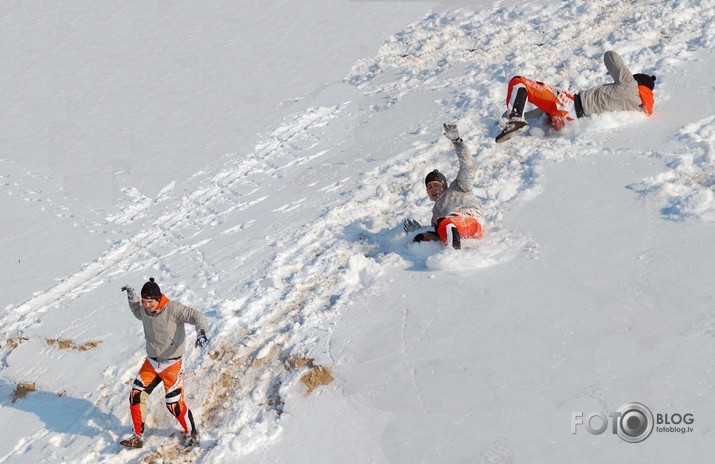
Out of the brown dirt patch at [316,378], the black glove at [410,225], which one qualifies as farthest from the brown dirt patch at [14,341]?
the black glove at [410,225]

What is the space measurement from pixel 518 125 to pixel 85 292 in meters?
5.79

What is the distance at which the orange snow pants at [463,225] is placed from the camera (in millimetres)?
8914

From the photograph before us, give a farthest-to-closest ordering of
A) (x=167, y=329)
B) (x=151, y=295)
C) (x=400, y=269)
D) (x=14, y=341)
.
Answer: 1. (x=14, y=341)
2. (x=400, y=269)
3. (x=167, y=329)
4. (x=151, y=295)

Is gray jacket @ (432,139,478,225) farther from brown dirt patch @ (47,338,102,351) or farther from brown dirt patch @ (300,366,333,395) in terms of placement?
brown dirt patch @ (47,338,102,351)

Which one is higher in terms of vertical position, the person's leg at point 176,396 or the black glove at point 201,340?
the black glove at point 201,340

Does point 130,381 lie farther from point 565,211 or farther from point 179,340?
point 565,211

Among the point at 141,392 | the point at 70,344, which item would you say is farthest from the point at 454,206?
the point at 70,344

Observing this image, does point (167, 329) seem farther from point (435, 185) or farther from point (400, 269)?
point (435, 185)

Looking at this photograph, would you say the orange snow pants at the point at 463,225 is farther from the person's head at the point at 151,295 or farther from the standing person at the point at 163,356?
the person's head at the point at 151,295

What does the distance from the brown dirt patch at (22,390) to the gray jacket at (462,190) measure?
4.70 meters

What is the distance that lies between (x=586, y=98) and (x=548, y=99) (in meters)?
0.46

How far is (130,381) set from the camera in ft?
28.3

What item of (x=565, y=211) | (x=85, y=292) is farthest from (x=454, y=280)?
(x=85, y=292)

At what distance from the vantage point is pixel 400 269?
359 inches
